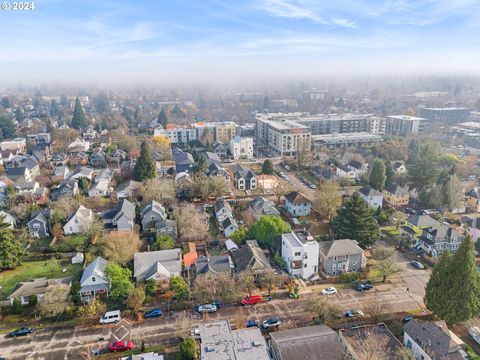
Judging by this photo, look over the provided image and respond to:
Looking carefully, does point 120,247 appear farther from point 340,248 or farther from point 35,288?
point 340,248

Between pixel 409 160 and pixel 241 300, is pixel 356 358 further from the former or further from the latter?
pixel 409 160

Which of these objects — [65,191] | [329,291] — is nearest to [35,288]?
[65,191]

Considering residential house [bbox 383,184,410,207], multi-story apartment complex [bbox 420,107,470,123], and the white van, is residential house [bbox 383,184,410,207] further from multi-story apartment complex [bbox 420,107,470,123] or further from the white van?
multi-story apartment complex [bbox 420,107,470,123]

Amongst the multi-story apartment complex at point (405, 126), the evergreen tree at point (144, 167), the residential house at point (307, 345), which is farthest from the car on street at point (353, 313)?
the multi-story apartment complex at point (405, 126)

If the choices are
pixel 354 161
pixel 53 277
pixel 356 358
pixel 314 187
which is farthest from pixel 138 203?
pixel 354 161

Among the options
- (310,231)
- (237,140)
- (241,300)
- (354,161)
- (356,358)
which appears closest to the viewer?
(356,358)
